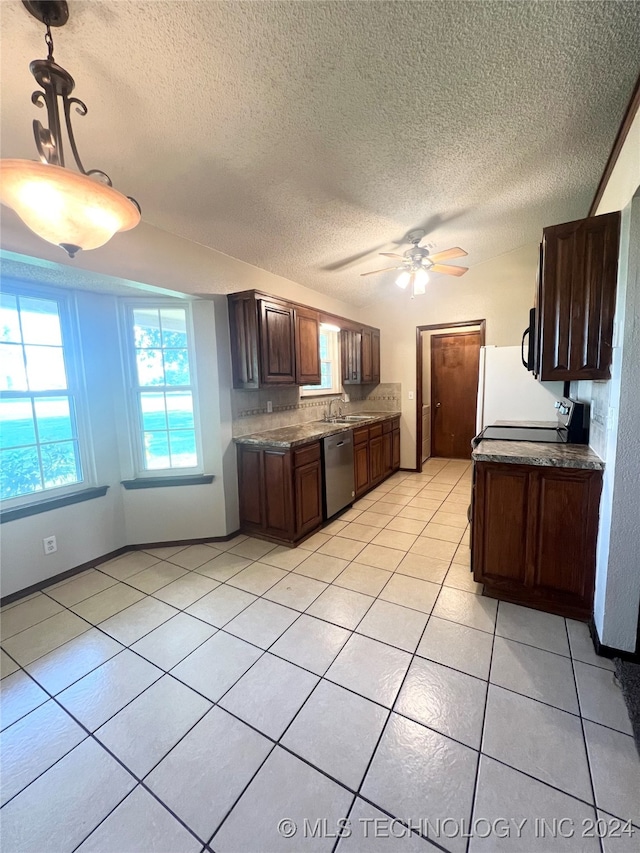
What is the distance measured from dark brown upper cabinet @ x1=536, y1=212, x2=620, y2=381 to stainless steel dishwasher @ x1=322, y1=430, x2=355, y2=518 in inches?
75.9

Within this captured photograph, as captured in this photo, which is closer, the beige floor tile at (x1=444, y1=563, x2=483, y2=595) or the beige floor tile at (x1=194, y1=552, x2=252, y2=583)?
the beige floor tile at (x1=444, y1=563, x2=483, y2=595)

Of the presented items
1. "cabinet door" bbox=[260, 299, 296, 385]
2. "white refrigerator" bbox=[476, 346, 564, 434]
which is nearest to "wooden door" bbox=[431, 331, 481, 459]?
"white refrigerator" bbox=[476, 346, 564, 434]

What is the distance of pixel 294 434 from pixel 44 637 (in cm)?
220

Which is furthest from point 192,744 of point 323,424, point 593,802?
point 323,424

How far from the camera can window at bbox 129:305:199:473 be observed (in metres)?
2.93

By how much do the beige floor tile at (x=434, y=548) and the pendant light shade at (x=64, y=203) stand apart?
112 inches

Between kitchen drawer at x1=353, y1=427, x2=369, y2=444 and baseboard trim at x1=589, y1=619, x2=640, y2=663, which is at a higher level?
kitchen drawer at x1=353, y1=427, x2=369, y2=444

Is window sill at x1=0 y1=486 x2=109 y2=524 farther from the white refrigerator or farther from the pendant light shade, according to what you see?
the white refrigerator

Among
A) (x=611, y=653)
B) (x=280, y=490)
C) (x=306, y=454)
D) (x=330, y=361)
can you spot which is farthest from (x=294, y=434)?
(x=611, y=653)

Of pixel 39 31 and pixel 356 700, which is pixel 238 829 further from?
pixel 39 31

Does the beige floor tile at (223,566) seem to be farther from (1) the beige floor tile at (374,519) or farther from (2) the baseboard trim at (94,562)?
(1) the beige floor tile at (374,519)

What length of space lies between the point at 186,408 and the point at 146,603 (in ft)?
5.06

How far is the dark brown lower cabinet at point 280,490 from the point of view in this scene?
294 cm

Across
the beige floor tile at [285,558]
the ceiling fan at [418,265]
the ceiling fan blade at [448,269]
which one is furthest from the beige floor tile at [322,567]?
the ceiling fan blade at [448,269]
